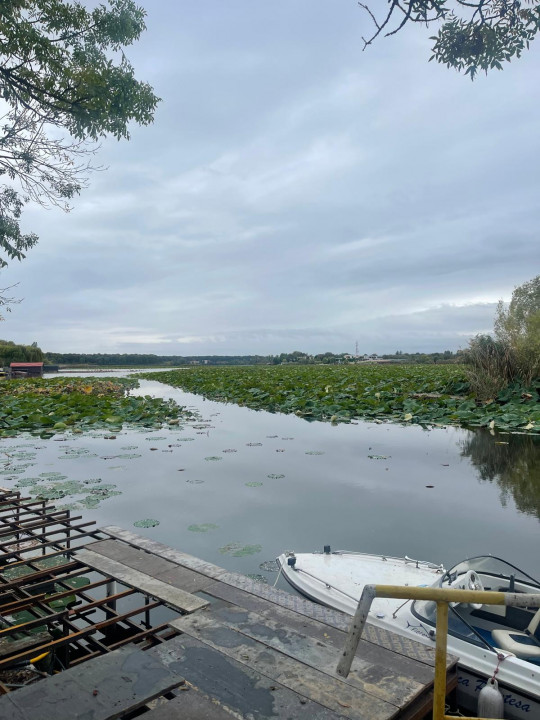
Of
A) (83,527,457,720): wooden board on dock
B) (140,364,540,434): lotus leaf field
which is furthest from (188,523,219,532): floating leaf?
(140,364,540,434): lotus leaf field

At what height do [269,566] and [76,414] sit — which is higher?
[76,414]

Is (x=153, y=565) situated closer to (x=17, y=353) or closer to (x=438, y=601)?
(x=438, y=601)

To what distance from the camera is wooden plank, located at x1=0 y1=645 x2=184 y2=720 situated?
2.10m

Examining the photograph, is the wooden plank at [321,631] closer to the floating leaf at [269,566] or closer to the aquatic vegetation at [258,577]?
the aquatic vegetation at [258,577]

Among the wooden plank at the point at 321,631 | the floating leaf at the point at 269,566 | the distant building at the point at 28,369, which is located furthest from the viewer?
the distant building at the point at 28,369

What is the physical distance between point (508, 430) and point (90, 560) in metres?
11.0

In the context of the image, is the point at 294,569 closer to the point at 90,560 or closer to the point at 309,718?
the point at 90,560

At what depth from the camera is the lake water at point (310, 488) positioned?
527 cm

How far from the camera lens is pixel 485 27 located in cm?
325

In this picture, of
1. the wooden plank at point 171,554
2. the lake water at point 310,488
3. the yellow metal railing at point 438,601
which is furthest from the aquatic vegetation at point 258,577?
the yellow metal railing at point 438,601

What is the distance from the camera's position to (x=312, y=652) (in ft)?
8.65

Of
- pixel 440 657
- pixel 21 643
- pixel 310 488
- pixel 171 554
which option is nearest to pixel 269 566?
pixel 171 554

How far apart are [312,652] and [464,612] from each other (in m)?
1.37

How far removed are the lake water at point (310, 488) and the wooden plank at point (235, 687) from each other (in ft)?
5.76
